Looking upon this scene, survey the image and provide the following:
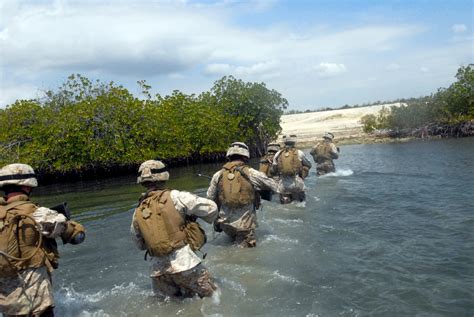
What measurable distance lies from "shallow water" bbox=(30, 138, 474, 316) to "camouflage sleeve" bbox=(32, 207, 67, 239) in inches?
75.5

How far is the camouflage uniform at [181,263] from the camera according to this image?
6.08 m

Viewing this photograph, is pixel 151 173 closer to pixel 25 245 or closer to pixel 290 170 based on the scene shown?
pixel 25 245

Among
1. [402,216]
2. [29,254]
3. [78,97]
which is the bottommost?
[402,216]

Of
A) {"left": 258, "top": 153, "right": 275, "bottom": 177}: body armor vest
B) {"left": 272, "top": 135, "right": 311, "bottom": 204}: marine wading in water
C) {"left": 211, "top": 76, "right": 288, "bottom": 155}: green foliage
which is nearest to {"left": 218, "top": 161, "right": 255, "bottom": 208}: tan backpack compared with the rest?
{"left": 272, "top": 135, "right": 311, "bottom": 204}: marine wading in water

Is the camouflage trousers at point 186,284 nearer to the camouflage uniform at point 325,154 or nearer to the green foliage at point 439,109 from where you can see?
the camouflage uniform at point 325,154

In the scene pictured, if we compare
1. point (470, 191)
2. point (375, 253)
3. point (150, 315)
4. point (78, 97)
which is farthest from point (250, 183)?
point (78, 97)

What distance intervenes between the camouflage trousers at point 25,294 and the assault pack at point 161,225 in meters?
1.38

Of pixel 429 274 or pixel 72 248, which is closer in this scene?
pixel 429 274

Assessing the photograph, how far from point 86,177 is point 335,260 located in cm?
2455

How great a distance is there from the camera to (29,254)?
201 inches

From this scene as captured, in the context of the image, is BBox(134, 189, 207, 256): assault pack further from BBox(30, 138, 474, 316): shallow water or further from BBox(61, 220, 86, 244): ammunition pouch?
BBox(30, 138, 474, 316): shallow water

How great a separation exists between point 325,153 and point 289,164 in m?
7.09

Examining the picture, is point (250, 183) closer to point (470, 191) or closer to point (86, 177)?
point (470, 191)

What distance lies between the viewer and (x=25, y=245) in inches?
201
